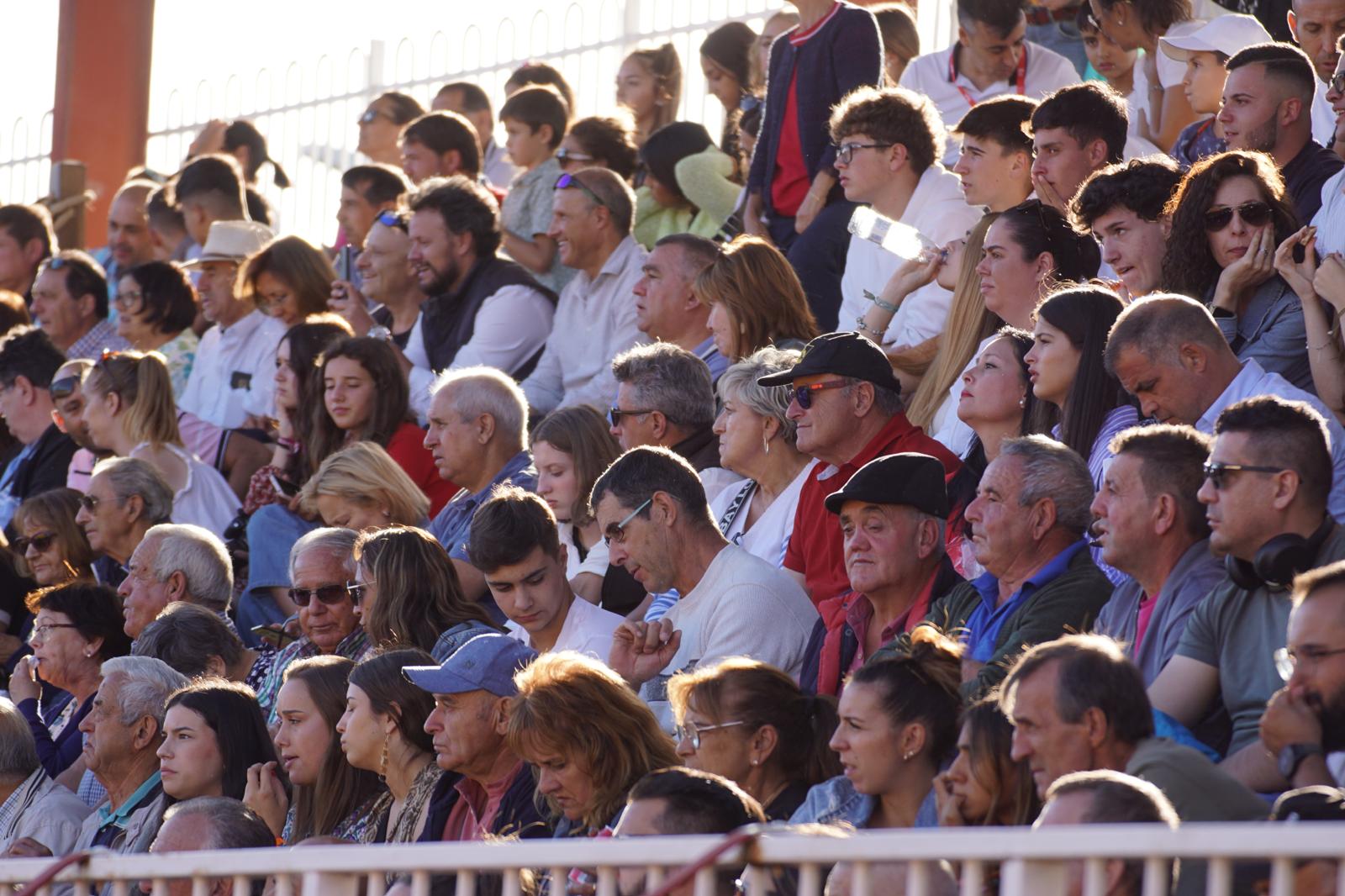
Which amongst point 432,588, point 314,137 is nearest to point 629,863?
point 432,588

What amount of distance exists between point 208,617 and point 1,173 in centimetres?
1217

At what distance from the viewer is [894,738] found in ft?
16.1

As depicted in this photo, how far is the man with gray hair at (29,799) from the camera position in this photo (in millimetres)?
7395

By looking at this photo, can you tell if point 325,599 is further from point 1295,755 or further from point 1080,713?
point 1295,755

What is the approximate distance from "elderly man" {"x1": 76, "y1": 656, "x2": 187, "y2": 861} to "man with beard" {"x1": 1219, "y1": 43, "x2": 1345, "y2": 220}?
13.9 feet

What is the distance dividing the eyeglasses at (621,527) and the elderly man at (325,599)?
1.32m

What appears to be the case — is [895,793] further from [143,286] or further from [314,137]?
[314,137]

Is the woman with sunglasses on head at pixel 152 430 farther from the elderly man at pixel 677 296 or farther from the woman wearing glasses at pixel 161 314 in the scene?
the elderly man at pixel 677 296

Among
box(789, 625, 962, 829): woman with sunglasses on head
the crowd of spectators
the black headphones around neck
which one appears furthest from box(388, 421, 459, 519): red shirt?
the black headphones around neck

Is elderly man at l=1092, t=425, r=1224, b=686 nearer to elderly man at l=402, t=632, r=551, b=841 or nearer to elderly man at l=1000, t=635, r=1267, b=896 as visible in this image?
elderly man at l=1000, t=635, r=1267, b=896

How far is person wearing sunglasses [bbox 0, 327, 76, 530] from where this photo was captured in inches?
426

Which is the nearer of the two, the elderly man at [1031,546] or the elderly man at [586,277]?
the elderly man at [1031,546]

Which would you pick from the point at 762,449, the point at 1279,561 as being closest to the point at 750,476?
the point at 762,449

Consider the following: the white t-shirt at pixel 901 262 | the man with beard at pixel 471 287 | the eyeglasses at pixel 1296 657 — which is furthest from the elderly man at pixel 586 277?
the eyeglasses at pixel 1296 657
